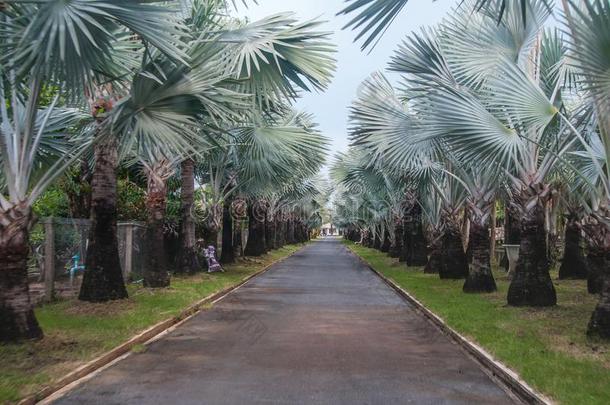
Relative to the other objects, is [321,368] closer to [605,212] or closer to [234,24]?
[605,212]

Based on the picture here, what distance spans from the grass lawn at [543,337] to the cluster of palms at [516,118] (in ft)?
1.86

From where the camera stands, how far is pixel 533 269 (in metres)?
13.4

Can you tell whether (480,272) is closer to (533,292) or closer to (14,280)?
(533,292)

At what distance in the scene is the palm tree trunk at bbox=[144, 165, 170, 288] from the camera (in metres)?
17.2

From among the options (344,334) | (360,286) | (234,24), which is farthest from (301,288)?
(344,334)

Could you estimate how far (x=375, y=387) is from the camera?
734 cm

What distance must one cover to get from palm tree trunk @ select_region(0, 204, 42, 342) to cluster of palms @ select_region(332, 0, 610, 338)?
5528 mm

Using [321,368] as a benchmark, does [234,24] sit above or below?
above

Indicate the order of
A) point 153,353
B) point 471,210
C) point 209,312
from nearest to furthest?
point 153,353, point 209,312, point 471,210

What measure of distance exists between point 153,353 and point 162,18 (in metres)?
4.63

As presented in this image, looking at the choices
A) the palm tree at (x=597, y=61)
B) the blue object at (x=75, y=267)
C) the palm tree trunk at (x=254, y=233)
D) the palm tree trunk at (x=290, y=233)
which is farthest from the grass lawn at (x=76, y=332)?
the palm tree trunk at (x=290, y=233)

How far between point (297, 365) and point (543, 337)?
13.1 feet

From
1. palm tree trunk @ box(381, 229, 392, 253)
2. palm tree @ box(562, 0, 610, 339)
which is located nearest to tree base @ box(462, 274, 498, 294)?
palm tree @ box(562, 0, 610, 339)

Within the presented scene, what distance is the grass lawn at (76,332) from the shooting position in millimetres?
7160
